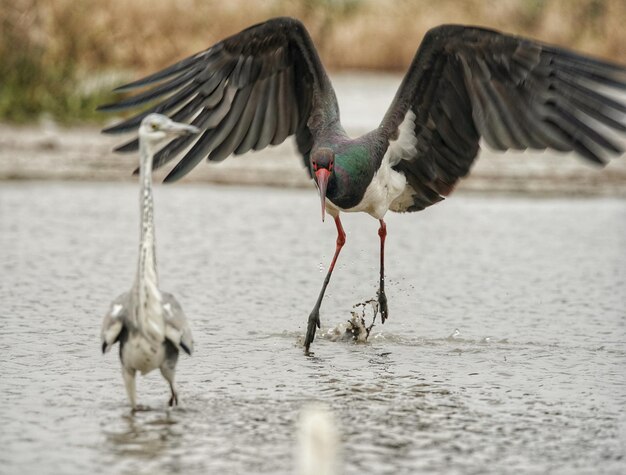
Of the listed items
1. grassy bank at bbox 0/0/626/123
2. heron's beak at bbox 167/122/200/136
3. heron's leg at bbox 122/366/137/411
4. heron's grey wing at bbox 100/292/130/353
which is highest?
grassy bank at bbox 0/0/626/123

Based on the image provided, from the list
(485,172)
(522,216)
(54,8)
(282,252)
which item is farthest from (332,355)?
(54,8)

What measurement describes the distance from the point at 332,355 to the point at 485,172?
7552mm

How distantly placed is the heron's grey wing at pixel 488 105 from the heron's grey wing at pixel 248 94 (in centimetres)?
56

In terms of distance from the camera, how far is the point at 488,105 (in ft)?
24.0

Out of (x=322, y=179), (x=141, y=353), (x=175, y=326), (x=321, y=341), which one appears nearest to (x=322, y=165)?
(x=322, y=179)

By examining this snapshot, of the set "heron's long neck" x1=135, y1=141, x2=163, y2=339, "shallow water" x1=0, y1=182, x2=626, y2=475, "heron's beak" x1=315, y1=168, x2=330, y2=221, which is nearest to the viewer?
"shallow water" x1=0, y1=182, x2=626, y2=475

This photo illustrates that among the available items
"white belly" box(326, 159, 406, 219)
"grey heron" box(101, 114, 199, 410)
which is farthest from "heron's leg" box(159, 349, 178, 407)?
"white belly" box(326, 159, 406, 219)

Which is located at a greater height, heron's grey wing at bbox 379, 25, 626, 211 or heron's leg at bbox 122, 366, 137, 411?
heron's grey wing at bbox 379, 25, 626, 211

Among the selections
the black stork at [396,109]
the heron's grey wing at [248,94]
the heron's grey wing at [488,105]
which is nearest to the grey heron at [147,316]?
the black stork at [396,109]

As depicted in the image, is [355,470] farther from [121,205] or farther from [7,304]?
[121,205]

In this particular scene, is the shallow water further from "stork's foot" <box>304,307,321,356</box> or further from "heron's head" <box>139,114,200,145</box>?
"heron's head" <box>139,114,200,145</box>

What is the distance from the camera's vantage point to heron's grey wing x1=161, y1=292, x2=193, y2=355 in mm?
5578

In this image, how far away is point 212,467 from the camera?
506 cm

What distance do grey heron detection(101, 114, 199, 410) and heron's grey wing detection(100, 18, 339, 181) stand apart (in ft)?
4.87
